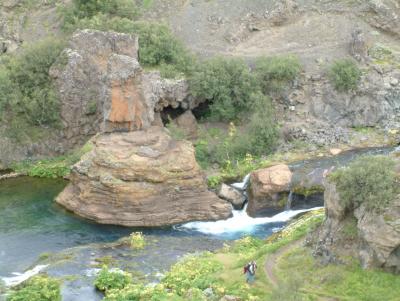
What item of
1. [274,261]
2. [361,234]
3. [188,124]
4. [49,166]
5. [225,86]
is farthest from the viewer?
[188,124]

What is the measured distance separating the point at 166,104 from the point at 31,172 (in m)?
11.8

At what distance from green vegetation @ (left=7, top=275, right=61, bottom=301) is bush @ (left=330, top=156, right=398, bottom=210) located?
45.5 feet

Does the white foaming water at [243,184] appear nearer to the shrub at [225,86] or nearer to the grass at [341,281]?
the shrub at [225,86]

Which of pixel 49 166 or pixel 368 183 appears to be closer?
pixel 368 183

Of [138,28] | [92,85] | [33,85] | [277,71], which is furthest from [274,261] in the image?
[33,85]

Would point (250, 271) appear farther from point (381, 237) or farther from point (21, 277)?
point (21, 277)

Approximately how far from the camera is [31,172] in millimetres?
53781

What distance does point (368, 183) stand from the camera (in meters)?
29.8

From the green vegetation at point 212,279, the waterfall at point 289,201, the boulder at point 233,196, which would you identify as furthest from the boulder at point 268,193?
the green vegetation at point 212,279

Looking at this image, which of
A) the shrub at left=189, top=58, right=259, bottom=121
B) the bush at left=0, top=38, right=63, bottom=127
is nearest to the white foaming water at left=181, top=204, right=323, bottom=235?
the shrub at left=189, top=58, right=259, bottom=121

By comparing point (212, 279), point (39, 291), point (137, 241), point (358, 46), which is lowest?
point (39, 291)

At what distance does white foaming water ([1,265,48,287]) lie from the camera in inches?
1404

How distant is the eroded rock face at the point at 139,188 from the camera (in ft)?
149

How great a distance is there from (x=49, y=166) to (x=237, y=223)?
16998 mm
